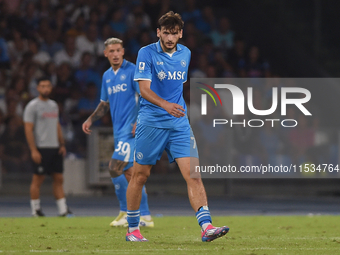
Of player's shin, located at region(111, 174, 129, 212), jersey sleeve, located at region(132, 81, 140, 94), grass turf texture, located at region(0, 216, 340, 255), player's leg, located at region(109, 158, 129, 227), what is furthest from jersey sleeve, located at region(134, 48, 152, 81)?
player's shin, located at region(111, 174, 129, 212)

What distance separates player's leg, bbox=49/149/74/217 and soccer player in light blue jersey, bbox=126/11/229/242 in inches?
180

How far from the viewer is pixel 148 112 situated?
713 centimetres

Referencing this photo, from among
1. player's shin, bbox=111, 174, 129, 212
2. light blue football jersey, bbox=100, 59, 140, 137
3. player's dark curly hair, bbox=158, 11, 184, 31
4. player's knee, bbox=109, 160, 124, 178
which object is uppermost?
player's dark curly hair, bbox=158, 11, 184, 31

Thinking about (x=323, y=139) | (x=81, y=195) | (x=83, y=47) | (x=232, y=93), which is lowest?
(x=81, y=195)

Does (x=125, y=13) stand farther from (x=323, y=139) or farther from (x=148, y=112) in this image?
(x=148, y=112)

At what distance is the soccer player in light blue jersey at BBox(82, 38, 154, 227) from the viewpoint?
9344 millimetres

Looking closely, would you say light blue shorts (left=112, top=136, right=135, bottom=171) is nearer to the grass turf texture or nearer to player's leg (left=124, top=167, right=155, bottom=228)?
player's leg (left=124, top=167, right=155, bottom=228)

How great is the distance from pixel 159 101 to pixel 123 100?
2.65 m

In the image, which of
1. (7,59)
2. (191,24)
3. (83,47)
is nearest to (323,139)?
(191,24)

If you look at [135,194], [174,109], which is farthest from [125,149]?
[174,109]

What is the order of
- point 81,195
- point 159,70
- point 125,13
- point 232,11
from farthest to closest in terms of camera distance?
point 232,11, point 125,13, point 81,195, point 159,70

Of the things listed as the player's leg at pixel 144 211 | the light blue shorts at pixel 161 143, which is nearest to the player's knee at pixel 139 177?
the light blue shorts at pixel 161 143

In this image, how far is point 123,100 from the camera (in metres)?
9.35

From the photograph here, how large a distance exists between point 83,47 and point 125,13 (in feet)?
6.38
